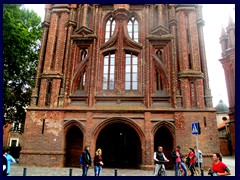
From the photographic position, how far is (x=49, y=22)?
18328 millimetres

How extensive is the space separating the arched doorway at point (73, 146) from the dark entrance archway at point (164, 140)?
5119 mm

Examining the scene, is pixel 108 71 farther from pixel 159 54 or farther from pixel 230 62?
pixel 230 62

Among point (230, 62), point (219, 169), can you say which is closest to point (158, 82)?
point (219, 169)

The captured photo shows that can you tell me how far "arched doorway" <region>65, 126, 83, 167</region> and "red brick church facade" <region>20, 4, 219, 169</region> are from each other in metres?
0.07

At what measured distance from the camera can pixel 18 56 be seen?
60.8 feet

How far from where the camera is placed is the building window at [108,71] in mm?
16658

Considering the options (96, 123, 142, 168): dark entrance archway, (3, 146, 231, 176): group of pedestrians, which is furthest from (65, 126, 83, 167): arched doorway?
(3, 146, 231, 176): group of pedestrians

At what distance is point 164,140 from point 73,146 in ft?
20.0

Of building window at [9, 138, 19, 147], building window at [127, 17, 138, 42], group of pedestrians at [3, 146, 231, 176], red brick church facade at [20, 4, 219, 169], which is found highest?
building window at [127, 17, 138, 42]

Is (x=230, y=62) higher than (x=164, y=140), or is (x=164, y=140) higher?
(x=230, y=62)

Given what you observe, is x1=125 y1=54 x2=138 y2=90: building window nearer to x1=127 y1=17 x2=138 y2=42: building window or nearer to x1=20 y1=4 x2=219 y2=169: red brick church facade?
x1=20 y1=4 x2=219 y2=169: red brick church facade

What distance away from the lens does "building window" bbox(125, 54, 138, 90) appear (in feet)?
54.5

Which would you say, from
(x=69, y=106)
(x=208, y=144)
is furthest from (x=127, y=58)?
(x=208, y=144)

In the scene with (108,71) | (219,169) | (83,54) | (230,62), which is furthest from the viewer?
(230,62)
